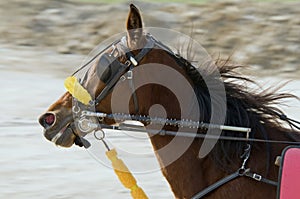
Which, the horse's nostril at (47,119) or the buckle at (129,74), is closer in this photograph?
the buckle at (129,74)

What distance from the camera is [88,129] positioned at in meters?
3.86

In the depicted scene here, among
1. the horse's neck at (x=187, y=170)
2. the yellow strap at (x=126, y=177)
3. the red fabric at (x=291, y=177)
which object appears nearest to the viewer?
the red fabric at (x=291, y=177)

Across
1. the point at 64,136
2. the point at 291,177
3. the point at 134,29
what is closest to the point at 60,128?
the point at 64,136

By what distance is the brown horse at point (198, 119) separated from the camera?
3.75 metres

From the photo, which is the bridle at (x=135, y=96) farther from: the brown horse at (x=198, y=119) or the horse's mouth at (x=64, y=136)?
the horse's mouth at (x=64, y=136)

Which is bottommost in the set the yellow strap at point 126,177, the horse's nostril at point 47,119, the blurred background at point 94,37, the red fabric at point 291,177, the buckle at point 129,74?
the blurred background at point 94,37

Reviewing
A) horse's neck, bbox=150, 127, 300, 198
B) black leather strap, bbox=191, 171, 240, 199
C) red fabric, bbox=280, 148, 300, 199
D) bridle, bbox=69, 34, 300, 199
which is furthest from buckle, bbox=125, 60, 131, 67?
red fabric, bbox=280, 148, 300, 199

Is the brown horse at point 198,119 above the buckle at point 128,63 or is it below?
below

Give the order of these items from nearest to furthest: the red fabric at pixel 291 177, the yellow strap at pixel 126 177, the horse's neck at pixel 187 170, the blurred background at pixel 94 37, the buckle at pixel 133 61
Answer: the red fabric at pixel 291 177 → the buckle at pixel 133 61 → the horse's neck at pixel 187 170 → the yellow strap at pixel 126 177 → the blurred background at pixel 94 37

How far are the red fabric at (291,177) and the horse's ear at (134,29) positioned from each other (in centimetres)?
93

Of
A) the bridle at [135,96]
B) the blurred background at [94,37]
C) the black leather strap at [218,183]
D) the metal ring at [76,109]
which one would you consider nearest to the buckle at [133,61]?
the bridle at [135,96]

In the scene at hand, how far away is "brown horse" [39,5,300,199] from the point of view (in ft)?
12.3

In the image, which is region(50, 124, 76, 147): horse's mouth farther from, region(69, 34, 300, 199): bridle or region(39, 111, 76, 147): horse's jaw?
region(69, 34, 300, 199): bridle

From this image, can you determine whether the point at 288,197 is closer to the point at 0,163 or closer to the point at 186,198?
the point at 186,198
